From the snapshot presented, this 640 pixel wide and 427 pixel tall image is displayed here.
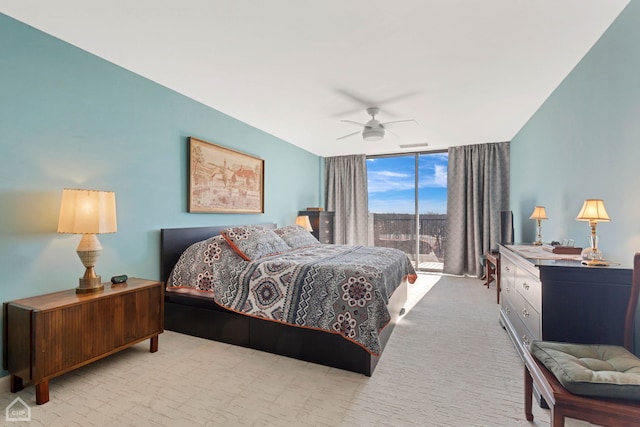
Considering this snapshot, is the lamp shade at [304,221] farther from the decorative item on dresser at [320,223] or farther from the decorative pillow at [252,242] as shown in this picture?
the decorative pillow at [252,242]

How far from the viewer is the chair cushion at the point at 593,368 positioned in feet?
3.84

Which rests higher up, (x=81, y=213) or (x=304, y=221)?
(x=81, y=213)

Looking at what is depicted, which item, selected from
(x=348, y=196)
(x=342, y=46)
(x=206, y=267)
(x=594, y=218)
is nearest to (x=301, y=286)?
(x=206, y=267)

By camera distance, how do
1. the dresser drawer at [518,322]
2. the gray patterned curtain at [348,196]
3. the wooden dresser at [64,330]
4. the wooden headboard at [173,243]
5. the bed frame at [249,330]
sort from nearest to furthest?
the wooden dresser at [64,330], the dresser drawer at [518,322], the bed frame at [249,330], the wooden headboard at [173,243], the gray patterned curtain at [348,196]

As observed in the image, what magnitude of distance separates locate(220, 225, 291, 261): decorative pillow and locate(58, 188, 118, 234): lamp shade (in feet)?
3.62

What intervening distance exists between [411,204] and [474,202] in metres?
1.24

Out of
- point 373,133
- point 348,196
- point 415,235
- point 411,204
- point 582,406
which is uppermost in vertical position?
point 373,133

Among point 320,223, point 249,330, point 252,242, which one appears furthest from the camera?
point 320,223

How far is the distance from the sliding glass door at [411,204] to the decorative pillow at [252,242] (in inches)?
144

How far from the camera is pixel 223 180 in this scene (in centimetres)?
383

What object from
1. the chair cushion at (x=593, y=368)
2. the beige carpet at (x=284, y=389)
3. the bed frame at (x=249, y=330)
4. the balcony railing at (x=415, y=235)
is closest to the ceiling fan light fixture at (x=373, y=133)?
the bed frame at (x=249, y=330)

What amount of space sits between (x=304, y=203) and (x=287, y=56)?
3746mm

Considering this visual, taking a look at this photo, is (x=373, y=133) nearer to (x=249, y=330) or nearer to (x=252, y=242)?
(x=252, y=242)

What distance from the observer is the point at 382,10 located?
1.93m
